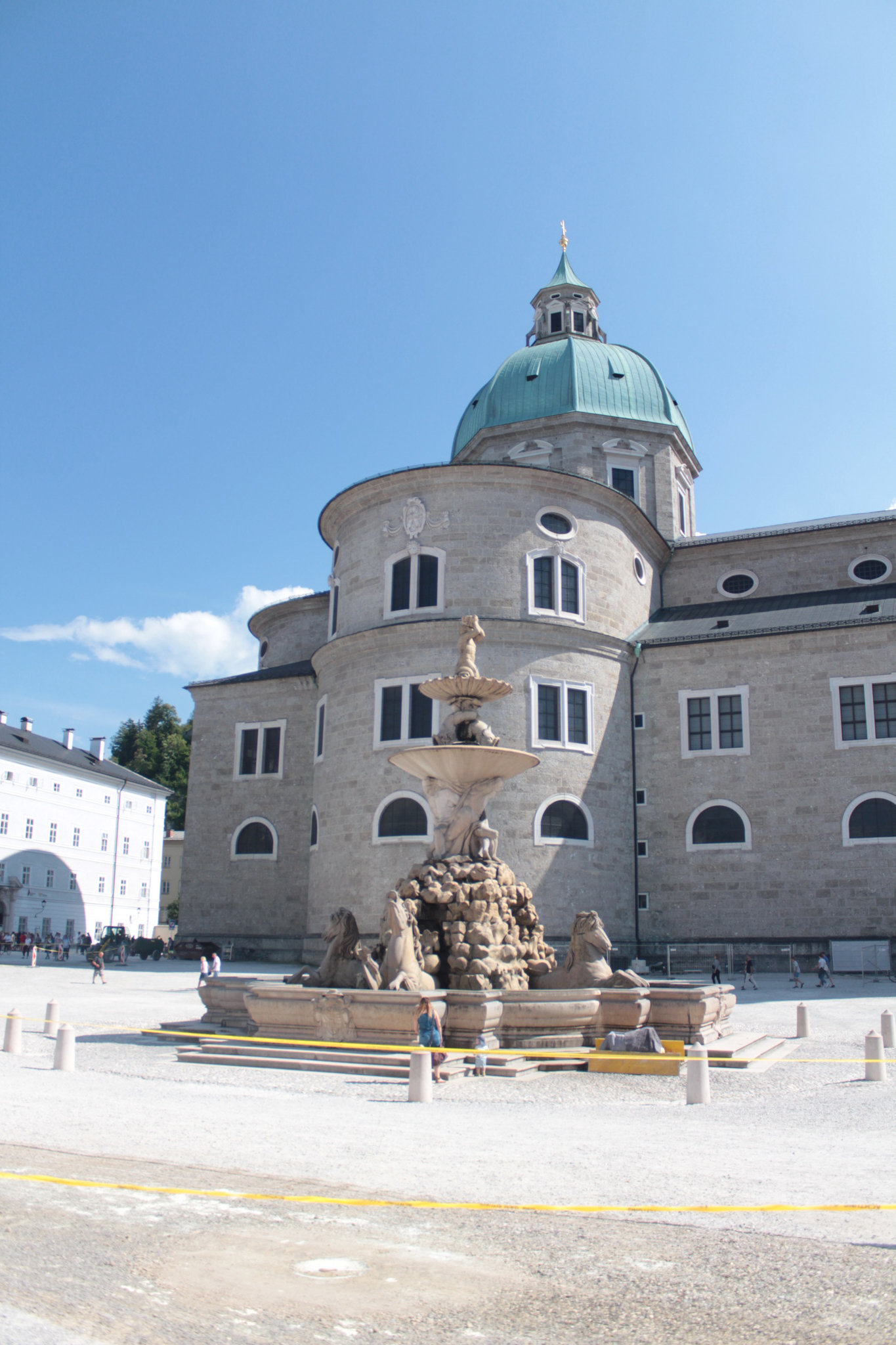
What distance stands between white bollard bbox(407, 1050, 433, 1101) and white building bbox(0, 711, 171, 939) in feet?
145

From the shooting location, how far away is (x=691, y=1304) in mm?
4559

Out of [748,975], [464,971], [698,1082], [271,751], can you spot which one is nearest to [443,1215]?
[698,1082]

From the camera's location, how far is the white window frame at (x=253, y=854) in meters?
35.6

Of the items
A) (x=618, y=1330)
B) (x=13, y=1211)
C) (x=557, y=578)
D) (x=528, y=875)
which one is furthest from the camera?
(x=557, y=578)

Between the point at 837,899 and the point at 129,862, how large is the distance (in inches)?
1747

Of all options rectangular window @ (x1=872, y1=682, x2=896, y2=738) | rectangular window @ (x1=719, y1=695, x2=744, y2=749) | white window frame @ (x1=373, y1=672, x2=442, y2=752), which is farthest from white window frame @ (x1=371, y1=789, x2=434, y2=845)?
rectangular window @ (x1=872, y1=682, x2=896, y2=738)

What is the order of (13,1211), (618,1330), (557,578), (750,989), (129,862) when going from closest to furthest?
1. (618,1330)
2. (13,1211)
3. (750,989)
4. (557,578)
5. (129,862)

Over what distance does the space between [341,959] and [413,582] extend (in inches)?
684

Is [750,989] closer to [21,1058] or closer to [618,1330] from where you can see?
[21,1058]

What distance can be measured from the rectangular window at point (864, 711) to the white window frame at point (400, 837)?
11.9 m

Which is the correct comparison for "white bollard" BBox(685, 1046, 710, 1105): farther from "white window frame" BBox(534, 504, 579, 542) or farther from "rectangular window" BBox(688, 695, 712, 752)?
"white window frame" BBox(534, 504, 579, 542)

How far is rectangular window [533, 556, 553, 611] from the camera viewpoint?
3095cm

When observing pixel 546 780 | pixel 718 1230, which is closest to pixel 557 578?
pixel 546 780

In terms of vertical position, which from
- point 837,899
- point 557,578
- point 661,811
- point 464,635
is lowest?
point 837,899
